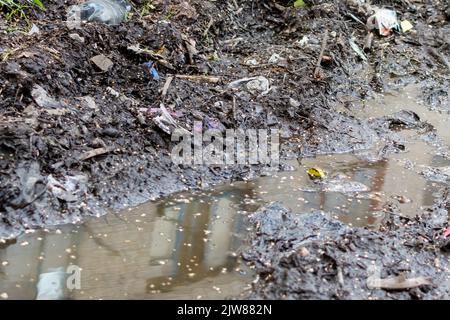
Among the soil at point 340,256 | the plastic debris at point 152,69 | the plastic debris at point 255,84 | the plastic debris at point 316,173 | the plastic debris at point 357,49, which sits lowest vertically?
the soil at point 340,256

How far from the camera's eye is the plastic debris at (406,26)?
7979 millimetres

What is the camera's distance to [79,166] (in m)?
4.39

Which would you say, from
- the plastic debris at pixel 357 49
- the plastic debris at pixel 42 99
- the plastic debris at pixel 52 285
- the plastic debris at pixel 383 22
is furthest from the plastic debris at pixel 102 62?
the plastic debris at pixel 383 22

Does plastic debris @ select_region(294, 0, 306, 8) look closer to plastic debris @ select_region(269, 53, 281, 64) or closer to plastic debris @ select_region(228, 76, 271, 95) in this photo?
plastic debris @ select_region(269, 53, 281, 64)

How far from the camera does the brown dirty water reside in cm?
346

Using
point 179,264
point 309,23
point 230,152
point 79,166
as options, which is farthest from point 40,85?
point 309,23

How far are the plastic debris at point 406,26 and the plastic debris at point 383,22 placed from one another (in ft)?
0.31

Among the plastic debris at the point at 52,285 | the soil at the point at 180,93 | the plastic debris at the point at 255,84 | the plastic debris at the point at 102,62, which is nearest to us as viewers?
the plastic debris at the point at 52,285

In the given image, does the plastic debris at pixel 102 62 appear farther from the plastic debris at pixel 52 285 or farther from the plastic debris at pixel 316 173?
the plastic debris at pixel 52 285

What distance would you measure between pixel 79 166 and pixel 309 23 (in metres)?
4.12

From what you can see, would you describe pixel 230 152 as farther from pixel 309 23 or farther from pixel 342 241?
pixel 309 23

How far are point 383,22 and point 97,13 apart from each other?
12.8ft

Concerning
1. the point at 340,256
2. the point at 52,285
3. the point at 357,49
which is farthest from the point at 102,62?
A: the point at 357,49

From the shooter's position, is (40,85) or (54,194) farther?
(40,85)
